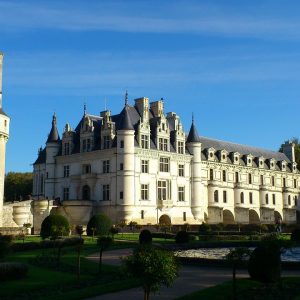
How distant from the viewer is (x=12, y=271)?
1898 centimetres

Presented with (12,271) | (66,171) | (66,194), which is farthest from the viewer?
(66,171)

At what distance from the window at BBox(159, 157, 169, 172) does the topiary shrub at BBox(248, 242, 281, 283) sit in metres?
41.0

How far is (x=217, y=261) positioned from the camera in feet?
74.2

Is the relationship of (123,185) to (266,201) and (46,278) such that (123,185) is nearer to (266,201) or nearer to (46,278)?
(266,201)

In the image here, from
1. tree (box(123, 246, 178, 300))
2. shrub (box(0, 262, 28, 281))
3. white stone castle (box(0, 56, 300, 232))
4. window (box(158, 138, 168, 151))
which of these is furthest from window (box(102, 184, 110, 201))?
tree (box(123, 246, 178, 300))

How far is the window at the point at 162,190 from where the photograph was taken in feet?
191

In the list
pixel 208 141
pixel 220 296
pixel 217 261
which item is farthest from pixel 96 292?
pixel 208 141

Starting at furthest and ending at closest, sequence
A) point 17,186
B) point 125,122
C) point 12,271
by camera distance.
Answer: point 17,186
point 125,122
point 12,271

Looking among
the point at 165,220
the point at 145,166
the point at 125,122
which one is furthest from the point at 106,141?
the point at 165,220

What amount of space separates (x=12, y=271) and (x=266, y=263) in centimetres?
912

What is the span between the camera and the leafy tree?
86688mm

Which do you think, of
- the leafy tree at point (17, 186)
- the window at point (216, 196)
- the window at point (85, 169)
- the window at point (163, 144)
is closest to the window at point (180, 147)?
the window at point (163, 144)

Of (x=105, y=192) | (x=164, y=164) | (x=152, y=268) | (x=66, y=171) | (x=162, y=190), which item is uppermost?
(x=164, y=164)

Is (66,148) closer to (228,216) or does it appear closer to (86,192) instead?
(86,192)
